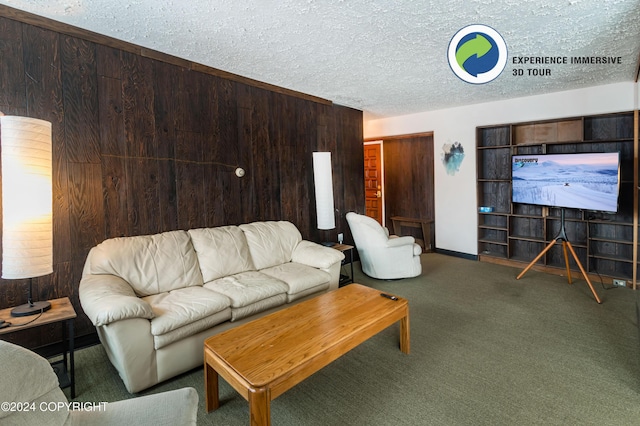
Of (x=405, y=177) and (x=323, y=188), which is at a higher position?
(x=405, y=177)

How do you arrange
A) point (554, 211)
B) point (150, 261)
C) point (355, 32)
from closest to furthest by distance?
point (355, 32) → point (150, 261) → point (554, 211)

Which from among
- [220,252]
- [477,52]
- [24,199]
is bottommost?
[220,252]

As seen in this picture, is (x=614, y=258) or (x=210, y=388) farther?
(x=614, y=258)

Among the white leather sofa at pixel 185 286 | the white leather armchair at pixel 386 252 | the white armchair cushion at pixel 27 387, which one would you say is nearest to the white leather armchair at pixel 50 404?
the white armchair cushion at pixel 27 387

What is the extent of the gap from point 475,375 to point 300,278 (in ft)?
5.15

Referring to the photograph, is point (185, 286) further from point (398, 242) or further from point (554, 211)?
point (554, 211)

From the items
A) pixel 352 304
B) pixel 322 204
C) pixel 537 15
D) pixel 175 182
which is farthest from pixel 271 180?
pixel 537 15

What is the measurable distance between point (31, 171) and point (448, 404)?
9.55ft

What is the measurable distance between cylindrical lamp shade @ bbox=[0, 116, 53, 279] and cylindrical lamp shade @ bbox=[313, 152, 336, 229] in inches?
109

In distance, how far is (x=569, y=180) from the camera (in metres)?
3.97

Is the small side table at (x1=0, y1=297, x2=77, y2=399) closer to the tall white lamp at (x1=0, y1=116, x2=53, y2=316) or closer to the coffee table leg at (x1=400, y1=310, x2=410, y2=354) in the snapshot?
the tall white lamp at (x1=0, y1=116, x2=53, y2=316)

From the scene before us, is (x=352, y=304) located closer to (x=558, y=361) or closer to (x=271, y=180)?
(x=558, y=361)

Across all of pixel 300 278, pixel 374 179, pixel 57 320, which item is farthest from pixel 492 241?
pixel 57 320

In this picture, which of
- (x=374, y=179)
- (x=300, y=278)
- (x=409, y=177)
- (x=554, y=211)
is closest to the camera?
(x=300, y=278)
